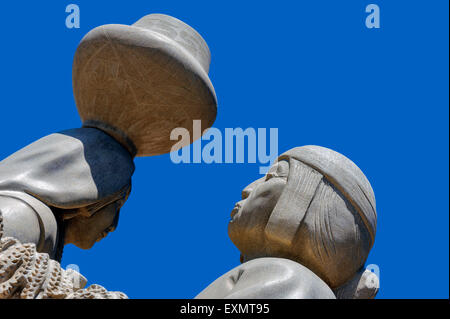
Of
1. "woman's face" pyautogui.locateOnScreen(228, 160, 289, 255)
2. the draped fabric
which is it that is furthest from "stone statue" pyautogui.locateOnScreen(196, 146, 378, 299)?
the draped fabric

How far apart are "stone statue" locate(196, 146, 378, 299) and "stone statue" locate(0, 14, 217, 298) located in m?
1.45

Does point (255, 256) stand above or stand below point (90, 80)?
below

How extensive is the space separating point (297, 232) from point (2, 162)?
2727 millimetres

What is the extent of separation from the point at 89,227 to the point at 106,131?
0.94 m

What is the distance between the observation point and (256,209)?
557 cm

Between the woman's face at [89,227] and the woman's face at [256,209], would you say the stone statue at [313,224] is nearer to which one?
the woman's face at [256,209]

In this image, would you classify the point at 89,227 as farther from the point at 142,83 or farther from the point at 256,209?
the point at 256,209

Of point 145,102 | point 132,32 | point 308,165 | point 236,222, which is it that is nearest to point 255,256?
point 236,222

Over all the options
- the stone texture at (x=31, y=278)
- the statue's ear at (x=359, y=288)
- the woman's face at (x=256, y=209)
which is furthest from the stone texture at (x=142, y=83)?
the statue's ear at (x=359, y=288)

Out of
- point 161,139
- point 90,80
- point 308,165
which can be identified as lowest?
point 308,165

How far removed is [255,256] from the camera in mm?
5516

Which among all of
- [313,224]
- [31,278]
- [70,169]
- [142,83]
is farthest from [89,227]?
[313,224]
